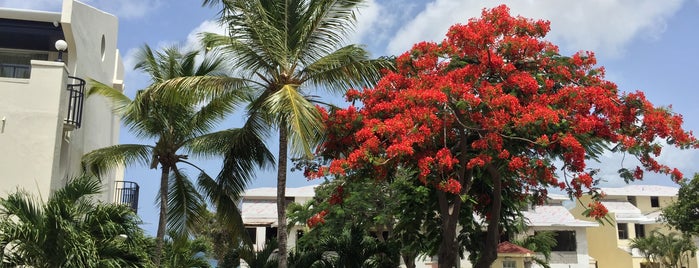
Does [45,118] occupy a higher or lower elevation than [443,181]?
higher

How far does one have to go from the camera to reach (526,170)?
40.8 feet

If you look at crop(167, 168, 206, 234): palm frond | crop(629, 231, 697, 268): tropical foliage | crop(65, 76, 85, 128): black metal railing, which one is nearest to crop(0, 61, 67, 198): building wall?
crop(65, 76, 85, 128): black metal railing

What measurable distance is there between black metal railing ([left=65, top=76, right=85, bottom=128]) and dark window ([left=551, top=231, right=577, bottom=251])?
99.2 feet

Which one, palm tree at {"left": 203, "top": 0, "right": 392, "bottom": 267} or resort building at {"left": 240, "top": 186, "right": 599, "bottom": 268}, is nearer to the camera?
palm tree at {"left": 203, "top": 0, "right": 392, "bottom": 267}

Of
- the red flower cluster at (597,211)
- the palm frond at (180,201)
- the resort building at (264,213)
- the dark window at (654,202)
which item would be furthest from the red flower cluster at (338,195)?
the dark window at (654,202)

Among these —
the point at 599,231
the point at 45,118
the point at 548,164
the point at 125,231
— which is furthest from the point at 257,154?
the point at 599,231

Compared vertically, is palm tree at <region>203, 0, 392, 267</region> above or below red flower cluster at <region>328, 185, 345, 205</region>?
above

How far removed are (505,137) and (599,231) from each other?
35.4m

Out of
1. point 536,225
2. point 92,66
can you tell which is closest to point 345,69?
point 92,66

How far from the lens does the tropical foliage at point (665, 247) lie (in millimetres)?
41031

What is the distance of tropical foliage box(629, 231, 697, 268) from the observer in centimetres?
4103

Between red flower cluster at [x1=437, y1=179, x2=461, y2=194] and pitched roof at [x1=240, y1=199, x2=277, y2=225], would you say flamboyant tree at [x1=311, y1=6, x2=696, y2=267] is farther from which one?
pitched roof at [x1=240, y1=199, x2=277, y2=225]

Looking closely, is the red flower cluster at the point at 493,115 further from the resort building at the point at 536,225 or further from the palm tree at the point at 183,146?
the resort building at the point at 536,225

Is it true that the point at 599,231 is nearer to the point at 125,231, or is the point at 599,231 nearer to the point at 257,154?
the point at 257,154
